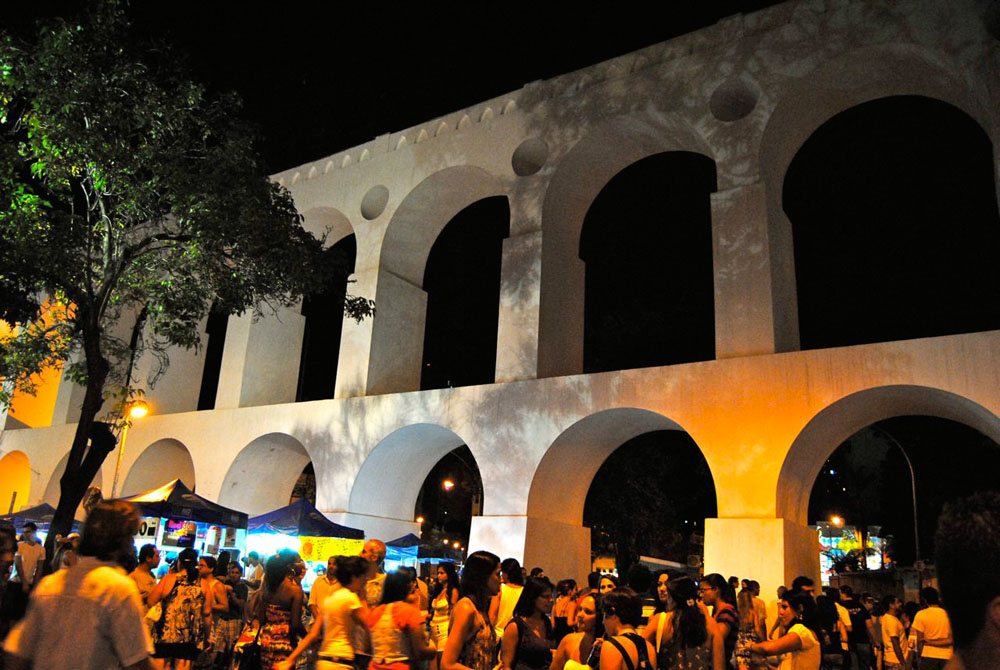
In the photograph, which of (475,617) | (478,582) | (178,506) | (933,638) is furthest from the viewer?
(178,506)

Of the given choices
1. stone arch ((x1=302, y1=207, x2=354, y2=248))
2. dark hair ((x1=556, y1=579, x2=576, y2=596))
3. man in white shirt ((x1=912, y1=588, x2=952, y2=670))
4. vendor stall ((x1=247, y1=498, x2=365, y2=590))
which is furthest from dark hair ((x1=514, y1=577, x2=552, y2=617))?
stone arch ((x1=302, y1=207, x2=354, y2=248))

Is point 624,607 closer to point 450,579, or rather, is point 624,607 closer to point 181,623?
point 450,579

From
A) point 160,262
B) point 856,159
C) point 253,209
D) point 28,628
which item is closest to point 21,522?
point 160,262

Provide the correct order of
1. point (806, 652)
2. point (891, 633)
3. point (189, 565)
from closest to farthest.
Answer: point (806, 652)
point (189, 565)
point (891, 633)

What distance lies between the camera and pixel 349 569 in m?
5.49

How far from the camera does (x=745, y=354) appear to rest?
509 inches

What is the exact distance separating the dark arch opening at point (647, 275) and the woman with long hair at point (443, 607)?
16.7m

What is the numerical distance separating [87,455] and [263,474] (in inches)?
338

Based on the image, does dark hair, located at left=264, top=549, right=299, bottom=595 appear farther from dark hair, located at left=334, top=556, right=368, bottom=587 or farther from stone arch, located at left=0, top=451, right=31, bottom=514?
stone arch, located at left=0, top=451, right=31, bottom=514

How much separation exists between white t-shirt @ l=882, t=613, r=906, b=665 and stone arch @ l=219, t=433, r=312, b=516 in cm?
1212

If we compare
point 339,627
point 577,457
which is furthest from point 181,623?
point 577,457

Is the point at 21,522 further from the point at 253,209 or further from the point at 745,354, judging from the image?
the point at 745,354

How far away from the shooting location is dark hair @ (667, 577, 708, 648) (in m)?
5.86

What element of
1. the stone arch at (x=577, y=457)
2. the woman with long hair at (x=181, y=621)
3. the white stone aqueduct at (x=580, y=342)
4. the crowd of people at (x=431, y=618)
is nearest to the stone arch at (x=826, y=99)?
the white stone aqueduct at (x=580, y=342)
